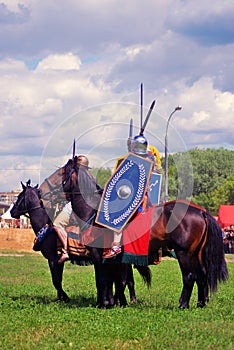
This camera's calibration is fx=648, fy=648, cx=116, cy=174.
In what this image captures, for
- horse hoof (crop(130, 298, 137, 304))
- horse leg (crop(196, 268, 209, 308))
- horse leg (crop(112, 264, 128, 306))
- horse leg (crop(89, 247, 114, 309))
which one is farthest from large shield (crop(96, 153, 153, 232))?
horse hoof (crop(130, 298, 137, 304))

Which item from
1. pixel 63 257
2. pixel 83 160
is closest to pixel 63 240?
pixel 63 257

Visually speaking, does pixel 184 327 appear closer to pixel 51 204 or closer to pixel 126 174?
pixel 126 174

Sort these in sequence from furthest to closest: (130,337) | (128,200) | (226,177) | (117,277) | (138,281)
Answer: (226,177) → (138,281) → (117,277) → (128,200) → (130,337)

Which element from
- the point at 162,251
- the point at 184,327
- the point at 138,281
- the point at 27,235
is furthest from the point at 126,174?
the point at 27,235

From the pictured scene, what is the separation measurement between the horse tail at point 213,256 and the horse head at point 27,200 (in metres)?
3.46

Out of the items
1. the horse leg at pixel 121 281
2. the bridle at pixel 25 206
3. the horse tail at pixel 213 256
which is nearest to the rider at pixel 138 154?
the horse leg at pixel 121 281

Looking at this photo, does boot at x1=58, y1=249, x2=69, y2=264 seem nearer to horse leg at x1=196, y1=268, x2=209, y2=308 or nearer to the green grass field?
the green grass field

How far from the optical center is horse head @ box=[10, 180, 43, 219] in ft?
41.8

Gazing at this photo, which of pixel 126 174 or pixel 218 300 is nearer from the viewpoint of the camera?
pixel 126 174

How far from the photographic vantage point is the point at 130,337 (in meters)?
8.30

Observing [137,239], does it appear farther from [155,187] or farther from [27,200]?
[27,200]

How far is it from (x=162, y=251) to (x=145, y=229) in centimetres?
76

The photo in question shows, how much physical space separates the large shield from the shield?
738mm

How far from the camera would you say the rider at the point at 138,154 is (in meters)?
10.8
